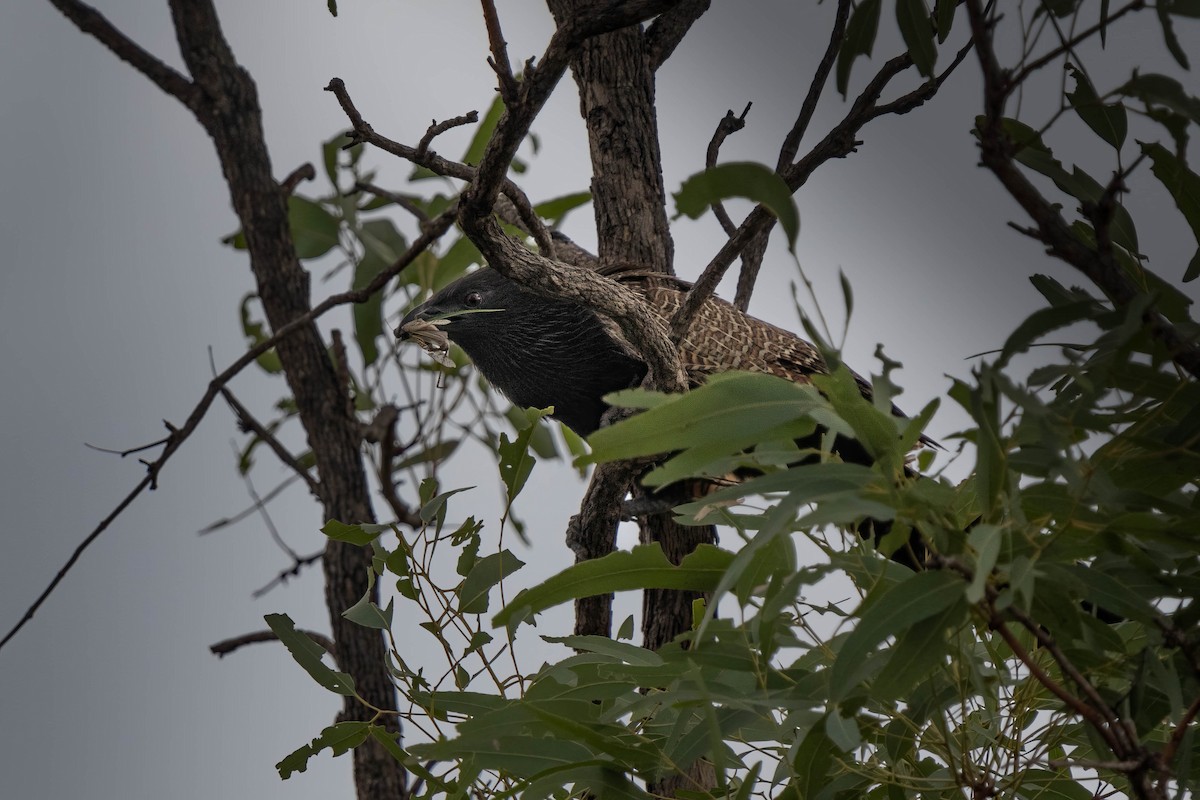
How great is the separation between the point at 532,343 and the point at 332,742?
409 mm

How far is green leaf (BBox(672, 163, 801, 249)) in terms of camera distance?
35cm

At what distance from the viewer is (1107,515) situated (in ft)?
1.25

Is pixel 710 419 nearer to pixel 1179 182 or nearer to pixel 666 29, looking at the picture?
pixel 1179 182

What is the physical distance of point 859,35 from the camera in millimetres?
458

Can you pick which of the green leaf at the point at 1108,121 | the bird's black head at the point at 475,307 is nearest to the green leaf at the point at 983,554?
the green leaf at the point at 1108,121

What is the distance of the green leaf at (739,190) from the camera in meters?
0.35

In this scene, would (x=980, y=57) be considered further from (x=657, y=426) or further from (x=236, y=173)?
(x=236, y=173)

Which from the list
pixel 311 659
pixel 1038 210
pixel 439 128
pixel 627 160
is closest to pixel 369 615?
pixel 311 659

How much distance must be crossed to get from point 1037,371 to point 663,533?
0.53m

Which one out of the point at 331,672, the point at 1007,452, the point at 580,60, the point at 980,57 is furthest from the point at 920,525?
the point at 580,60

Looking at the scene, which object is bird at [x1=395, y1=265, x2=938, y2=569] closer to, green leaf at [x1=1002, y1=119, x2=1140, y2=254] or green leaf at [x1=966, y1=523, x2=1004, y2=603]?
green leaf at [x1=1002, y1=119, x2=1140, y2=254]

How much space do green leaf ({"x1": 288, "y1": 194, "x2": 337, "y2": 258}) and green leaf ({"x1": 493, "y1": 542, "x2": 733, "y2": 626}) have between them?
2.92 ft

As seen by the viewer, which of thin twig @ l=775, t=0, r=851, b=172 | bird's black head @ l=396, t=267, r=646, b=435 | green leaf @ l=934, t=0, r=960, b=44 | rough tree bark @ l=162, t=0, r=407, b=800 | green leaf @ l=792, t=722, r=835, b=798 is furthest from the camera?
rough tree bark @ l=162, t=0, r=407, b=800

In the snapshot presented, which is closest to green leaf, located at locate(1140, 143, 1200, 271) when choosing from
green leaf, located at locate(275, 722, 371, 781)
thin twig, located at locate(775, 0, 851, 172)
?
thin twig, located at locate(775, 0, 851, 172)
